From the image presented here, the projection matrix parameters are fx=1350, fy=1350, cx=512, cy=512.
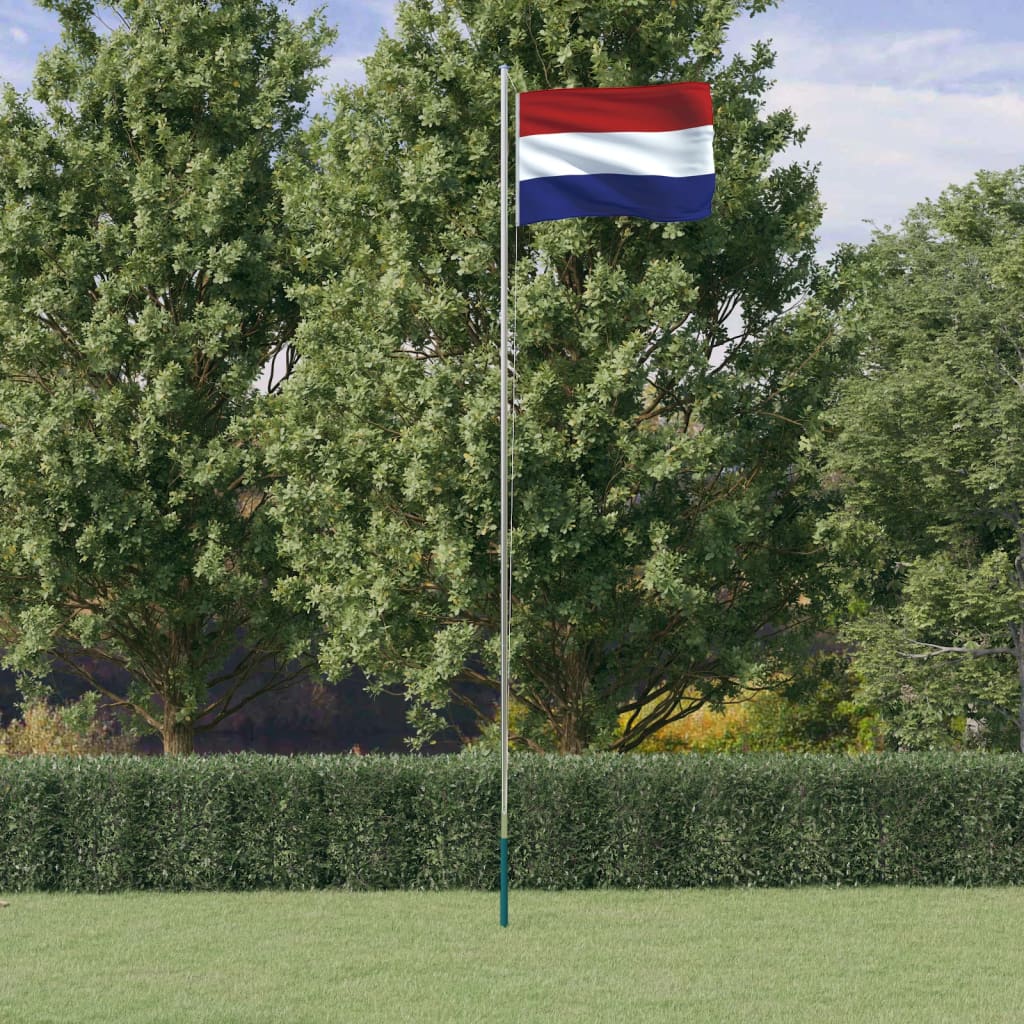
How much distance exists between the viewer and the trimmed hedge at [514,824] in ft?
41.5

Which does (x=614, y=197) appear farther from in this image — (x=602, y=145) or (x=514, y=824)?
(x=514, y=824)

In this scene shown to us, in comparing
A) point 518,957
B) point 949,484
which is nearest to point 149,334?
point 518,957

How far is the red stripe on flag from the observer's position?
11.2 meters

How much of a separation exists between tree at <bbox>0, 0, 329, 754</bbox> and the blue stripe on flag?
5.63 metres

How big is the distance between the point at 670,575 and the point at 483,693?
70.1 ft

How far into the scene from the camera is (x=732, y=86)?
14633mm

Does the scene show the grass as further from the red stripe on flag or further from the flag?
the red stripe on flag

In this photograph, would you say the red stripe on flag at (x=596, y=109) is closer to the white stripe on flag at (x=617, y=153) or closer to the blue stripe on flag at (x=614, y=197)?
the white stripe on flag at (x=617, y=153)

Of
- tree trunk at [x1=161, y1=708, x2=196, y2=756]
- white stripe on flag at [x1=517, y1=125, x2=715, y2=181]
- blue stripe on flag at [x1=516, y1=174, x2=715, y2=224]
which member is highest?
white stripe on flag at [x1=517, y1=125, x2=715, y2=181]

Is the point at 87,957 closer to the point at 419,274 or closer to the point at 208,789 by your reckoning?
the point at 208,789

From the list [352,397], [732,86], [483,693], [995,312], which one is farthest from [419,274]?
[483,693]

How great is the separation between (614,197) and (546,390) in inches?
107

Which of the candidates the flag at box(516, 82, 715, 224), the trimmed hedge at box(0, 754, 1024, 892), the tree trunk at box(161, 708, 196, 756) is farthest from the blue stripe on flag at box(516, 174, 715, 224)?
the tree trunk at box(161, 708, 196, 756)

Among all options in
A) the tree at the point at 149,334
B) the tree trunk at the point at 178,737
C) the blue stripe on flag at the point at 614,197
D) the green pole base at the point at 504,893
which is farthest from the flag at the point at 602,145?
the tree trunk at the point at 178,737
